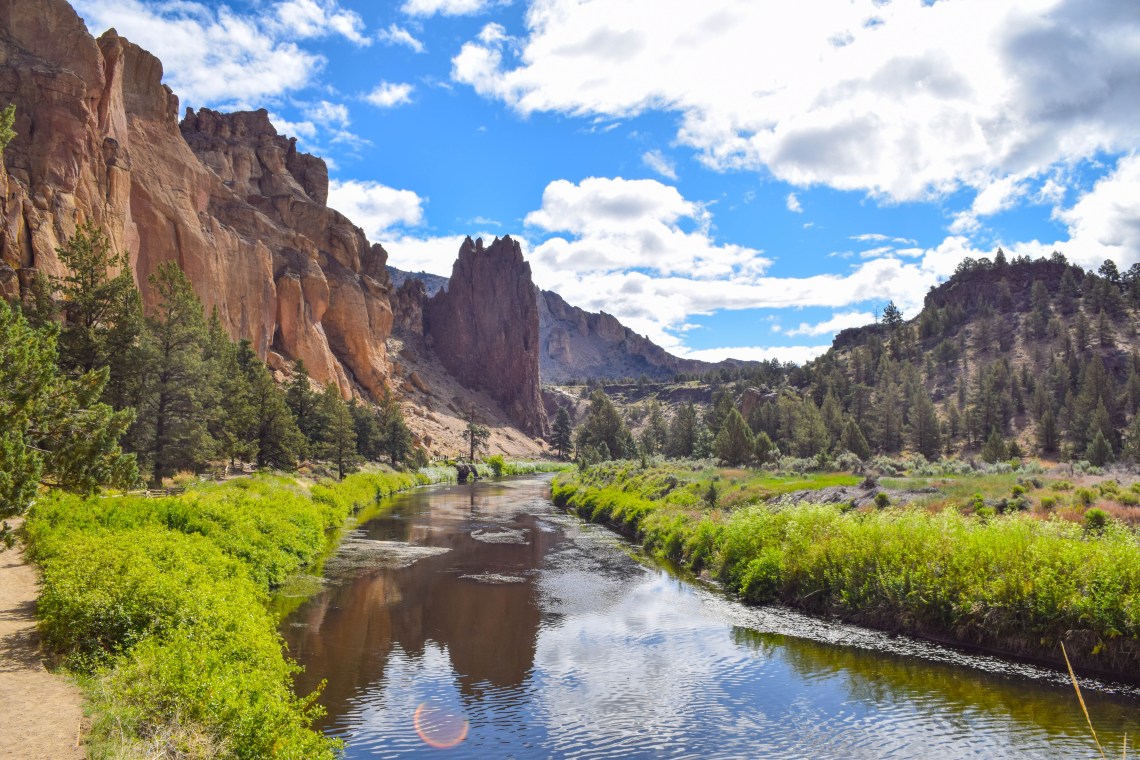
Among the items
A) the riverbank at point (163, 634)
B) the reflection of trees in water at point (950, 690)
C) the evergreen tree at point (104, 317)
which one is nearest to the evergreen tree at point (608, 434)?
the evergreen tree at point (104, 317)

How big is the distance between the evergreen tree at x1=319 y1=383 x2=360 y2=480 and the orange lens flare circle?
4938cm

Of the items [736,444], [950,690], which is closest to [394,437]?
[736,444]

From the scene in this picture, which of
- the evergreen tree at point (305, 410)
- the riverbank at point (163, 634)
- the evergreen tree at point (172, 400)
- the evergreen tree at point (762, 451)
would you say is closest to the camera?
the riverbank at point (163, 634)

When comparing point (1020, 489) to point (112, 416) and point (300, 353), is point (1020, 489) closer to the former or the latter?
point (112, 416)

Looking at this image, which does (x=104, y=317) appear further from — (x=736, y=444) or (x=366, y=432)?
(x=736, y=444)

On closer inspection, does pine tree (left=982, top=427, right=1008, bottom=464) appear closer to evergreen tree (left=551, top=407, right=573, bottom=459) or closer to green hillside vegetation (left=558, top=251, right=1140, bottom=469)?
green hillside vegetation (left=558, top=251, right=1140, bottom=469)

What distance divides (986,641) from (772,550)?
773 centimetres

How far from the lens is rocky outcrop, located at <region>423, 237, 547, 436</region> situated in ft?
536

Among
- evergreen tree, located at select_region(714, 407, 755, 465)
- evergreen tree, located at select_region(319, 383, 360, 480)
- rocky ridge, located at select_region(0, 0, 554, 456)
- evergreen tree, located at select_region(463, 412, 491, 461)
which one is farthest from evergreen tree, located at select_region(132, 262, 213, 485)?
evergreen tree, located at select_region(463, 412, 491, 461)

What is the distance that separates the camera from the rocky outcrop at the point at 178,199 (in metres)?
48.1

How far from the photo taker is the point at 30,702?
1038 cm

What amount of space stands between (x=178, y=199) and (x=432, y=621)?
6747 centimetres

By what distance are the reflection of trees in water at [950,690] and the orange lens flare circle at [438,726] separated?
8457 mm

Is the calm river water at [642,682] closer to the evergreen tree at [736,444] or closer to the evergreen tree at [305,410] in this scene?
the evergreen tree at [305,410]
